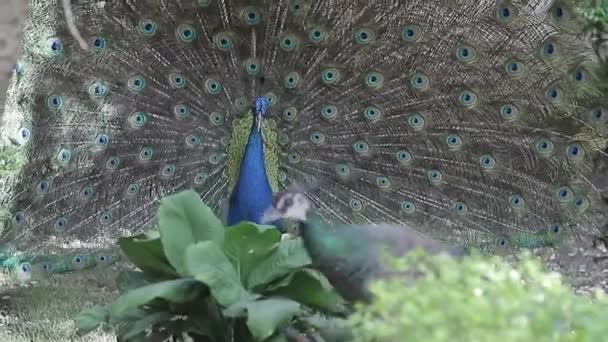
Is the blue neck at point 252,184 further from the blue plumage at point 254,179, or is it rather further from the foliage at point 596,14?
the foliage at point 596,14

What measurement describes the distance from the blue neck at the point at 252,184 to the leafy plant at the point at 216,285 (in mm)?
1711

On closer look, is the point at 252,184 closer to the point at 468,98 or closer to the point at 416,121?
the point at 416,121

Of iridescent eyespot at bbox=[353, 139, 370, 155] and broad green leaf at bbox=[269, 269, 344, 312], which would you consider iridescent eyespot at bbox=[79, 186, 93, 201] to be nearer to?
iridescent eyespot at bbox=[353, 139, 370, 155]

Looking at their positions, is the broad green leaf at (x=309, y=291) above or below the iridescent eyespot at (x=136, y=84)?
above

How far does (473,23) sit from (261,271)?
219cm

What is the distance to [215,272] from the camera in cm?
221

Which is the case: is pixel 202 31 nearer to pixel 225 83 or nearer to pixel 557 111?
pixel 225 83

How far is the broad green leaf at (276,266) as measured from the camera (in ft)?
7.70

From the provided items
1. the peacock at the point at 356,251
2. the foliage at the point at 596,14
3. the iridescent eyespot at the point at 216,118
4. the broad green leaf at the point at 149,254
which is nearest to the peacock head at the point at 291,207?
the peacock at the point at 356,251

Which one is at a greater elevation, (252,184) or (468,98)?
(468,98)

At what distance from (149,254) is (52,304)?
205cm

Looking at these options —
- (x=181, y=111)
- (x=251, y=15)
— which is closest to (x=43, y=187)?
(x=181, y=111)

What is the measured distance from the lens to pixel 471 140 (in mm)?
4266

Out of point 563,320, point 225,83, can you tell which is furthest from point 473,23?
point 563,320
